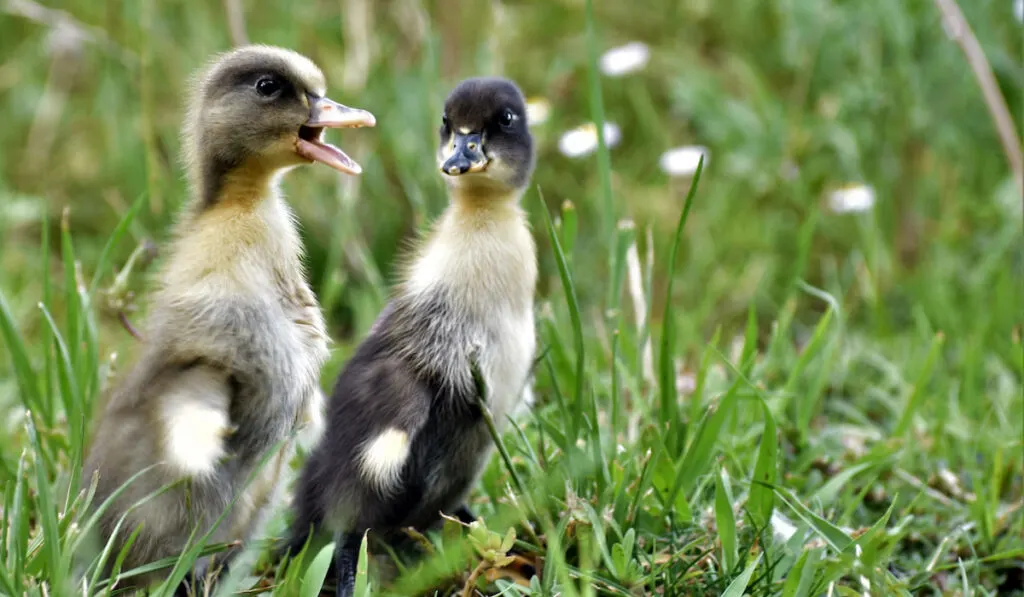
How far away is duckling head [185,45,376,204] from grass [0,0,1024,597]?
23.4 inches

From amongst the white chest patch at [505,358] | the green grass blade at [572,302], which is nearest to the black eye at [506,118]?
the green grass blade at [572,302]

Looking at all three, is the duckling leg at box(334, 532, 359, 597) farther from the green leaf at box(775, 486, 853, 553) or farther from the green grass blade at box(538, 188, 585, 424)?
the green leaf at box(775, 486, 853, 553)

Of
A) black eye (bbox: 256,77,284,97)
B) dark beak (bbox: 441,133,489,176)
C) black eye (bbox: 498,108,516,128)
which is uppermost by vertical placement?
black eye (bbox: 256,77,284,97)

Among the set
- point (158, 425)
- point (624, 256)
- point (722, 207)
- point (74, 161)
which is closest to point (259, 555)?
point (158, 425)

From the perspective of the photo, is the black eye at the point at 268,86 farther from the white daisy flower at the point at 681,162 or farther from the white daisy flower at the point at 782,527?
the white daisy flower at the point at 681,162

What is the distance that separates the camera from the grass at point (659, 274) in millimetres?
2889

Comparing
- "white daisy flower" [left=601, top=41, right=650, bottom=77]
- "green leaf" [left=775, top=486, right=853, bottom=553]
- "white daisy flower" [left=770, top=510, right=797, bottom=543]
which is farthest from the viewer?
"white daisy flower" [left=601, top=41, right=650, bottom=77]

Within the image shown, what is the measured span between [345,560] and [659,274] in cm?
317

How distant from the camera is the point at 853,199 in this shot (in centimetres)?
525

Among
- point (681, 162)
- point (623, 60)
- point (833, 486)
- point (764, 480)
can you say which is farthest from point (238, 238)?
point (623, 60)

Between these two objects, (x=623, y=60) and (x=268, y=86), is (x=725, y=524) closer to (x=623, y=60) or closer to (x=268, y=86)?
(x=268, y=86)

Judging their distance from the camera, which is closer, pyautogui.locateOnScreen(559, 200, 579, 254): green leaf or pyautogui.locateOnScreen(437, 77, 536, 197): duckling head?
pyautogui.locateOnScreen(437, 77, 536, 197): duckling head

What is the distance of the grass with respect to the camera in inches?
114

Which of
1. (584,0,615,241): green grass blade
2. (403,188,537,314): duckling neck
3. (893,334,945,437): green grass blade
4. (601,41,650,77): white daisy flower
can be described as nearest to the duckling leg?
(403,188,537,314): duckling neck
